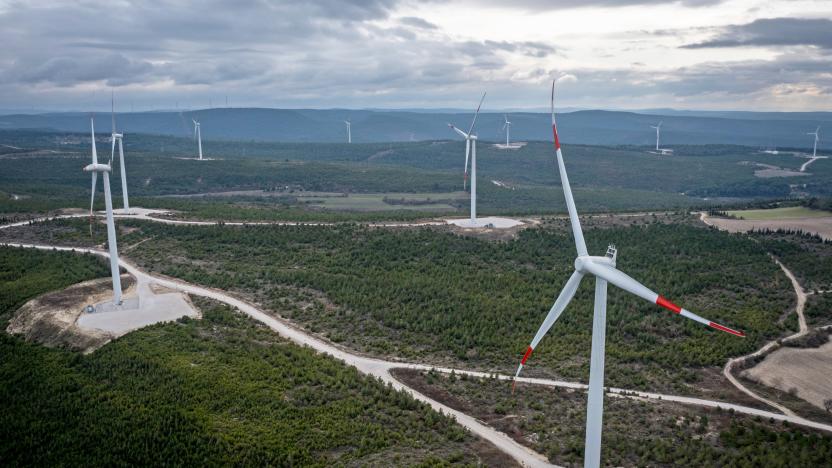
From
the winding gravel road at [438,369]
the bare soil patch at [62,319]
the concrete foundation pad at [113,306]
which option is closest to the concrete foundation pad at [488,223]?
the winding gravel road at [438,369]

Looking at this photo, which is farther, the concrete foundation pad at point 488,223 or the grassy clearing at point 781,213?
the grassy clearing at point 781,213

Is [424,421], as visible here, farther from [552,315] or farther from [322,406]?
[552,315]

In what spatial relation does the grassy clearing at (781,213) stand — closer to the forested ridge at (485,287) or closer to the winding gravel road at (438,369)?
the forested ridge at (485,287)

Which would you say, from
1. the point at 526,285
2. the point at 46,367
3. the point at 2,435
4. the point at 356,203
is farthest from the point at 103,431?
the point at 356,203

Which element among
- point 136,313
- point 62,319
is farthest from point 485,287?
point 62,319

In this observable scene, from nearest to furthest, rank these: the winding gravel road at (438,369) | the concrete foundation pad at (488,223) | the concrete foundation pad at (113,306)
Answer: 1. the winding gravel road at (438,369)
2. the concrete foundation pad at (113,306)
3. the concrete foundation pad at (488,223)

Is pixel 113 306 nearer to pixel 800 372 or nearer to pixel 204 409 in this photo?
pixel 204 409
